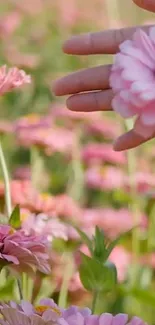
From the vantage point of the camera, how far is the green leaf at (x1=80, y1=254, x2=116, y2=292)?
0.68m

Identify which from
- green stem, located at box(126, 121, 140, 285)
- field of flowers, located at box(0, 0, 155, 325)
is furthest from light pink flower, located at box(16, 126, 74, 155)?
green stem, located at box(126, 121, 140, 285)

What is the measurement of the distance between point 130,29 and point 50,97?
1595 millimetres

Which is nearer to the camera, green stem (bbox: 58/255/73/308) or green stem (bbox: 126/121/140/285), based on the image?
green stem (bbox: 58/255/73/308)

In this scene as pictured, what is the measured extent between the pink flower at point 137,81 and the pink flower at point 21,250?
0.13 m

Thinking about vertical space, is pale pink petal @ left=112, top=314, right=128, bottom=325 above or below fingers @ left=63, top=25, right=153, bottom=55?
below

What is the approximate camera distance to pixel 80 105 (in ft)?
2.22

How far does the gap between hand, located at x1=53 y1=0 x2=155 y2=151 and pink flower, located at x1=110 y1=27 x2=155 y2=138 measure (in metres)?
0.13

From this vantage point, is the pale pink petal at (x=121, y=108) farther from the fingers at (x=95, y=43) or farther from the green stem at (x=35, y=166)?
the green stem at (x=35, y=166)

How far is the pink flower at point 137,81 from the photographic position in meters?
0.51

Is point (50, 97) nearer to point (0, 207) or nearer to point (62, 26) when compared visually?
point (62, 26)

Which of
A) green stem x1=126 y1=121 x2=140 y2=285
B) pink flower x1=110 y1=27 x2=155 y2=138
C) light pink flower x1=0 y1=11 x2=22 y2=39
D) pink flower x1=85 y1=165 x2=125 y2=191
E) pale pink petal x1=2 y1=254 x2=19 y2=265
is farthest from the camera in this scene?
light pink flower x1=0 y1=11 x2=22 y2=39

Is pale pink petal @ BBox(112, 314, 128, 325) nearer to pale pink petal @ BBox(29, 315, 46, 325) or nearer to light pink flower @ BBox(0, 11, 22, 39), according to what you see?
pale pink petal @ BBox(29, 315, 46, 325)

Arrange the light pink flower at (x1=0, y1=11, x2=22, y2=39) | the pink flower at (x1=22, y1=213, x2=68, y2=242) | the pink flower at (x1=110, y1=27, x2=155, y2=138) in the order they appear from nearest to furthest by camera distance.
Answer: the pink flower at (x1=110, y1=27, x2=155, y2=138) → the pink flower at (x1=22, y1=213, x2=68, y2=242) → the light pink flower at (x1=0, y1=11, x2=22, y2=39)

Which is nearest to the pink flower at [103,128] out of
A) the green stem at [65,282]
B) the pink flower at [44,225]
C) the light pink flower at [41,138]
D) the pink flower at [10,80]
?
the light pink flower at [41,138]
